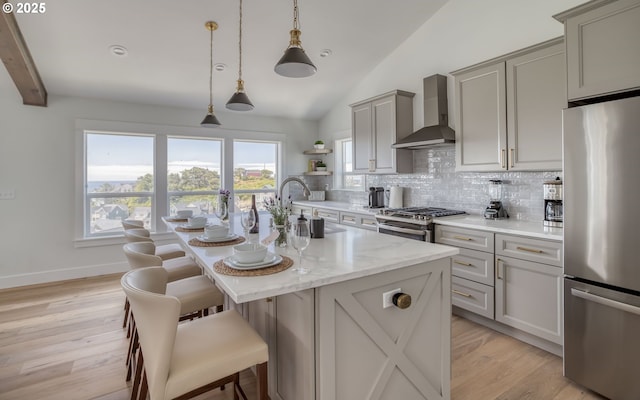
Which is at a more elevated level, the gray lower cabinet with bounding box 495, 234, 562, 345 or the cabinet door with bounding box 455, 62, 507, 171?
the cabinet door with bounding box 455, 62, 507, 171

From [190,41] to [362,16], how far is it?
1.92 meters

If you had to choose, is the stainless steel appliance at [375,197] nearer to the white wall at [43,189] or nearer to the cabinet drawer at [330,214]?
the cabinet drawer at [330,214]

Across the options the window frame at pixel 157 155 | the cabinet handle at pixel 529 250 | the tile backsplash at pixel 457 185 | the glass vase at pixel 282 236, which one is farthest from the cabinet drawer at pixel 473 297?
the window frame at pixel 157 155

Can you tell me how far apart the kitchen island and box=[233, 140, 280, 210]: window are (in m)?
3.68

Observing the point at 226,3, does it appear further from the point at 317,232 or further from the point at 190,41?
the point at 317,232

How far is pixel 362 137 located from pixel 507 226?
2.37 metres

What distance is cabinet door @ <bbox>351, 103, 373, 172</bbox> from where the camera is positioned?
442 cm

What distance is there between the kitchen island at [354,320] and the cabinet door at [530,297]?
1103 millimetres

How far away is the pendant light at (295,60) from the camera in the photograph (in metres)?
1.85

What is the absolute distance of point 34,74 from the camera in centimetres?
351

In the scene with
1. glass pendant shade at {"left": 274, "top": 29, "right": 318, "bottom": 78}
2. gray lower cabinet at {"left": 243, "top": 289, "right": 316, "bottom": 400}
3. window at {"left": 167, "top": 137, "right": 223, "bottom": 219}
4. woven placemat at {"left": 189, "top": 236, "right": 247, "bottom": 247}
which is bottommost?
gray lower cabinet at {"left": 243, "top": 289, "right": 316, "bottom": 400}

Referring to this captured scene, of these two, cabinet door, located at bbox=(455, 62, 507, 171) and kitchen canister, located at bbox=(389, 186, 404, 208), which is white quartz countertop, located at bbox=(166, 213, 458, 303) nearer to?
cabinet door, located at bbox=(455, 62, 507, 171)

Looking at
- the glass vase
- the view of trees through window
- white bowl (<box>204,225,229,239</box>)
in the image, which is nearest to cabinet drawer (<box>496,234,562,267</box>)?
the glass vase

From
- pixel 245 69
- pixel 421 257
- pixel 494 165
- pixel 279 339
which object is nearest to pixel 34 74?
pixel 245 69
